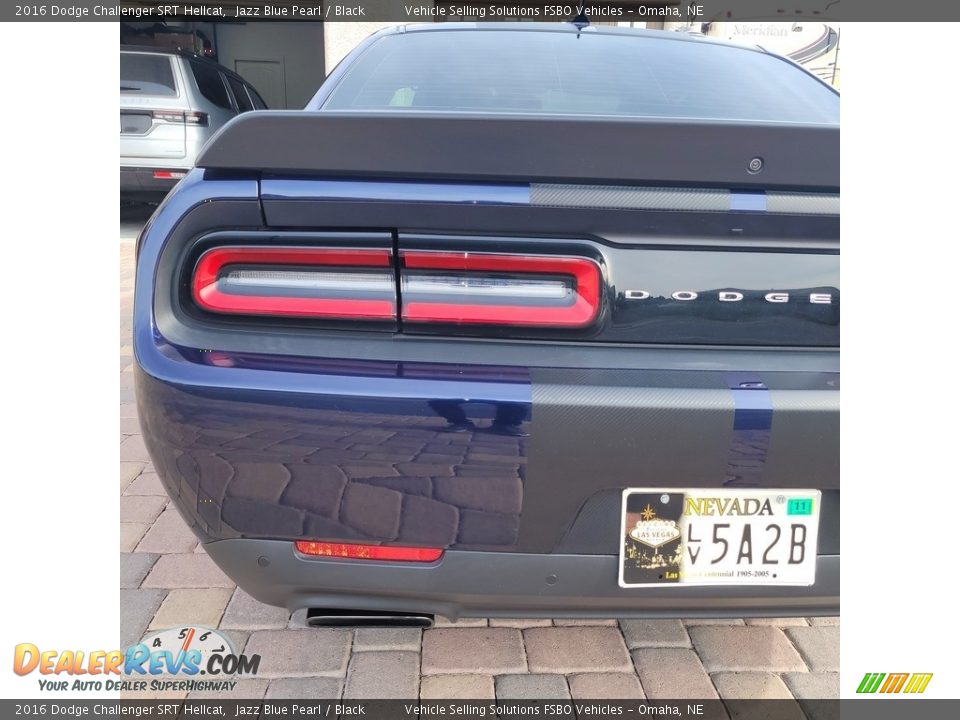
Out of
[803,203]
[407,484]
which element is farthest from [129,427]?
[803,203]

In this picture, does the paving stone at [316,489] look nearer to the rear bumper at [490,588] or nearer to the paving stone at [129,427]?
the rear bumper at [490,588]

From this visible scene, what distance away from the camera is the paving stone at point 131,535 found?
87.4 inches

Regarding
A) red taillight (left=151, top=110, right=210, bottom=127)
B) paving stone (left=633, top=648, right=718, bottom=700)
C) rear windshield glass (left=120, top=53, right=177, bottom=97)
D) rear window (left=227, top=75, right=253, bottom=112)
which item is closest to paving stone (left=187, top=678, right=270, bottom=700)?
paving stone (left=633, top=648, right=718, bottom=700)

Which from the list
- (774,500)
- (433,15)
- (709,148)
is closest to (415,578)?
(774,500)

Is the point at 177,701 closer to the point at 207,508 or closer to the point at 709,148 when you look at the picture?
the point at 207,508

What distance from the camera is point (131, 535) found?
7.50 ft

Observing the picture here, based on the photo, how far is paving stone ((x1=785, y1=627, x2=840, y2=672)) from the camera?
1768mm

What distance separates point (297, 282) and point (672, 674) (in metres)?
1.36

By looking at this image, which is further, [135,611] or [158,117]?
[158,117]

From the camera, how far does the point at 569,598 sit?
52.2 inches

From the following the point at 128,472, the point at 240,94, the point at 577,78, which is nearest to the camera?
the point at 577,78

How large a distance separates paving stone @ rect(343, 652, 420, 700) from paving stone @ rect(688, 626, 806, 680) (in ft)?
2.54

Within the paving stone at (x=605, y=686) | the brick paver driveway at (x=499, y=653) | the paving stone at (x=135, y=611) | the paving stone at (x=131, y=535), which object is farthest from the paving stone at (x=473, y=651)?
the paving stone at (x=131, y=535)
